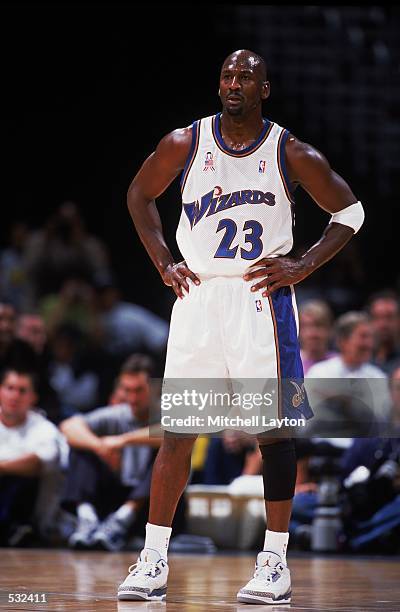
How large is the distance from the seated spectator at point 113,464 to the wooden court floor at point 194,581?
0.30m

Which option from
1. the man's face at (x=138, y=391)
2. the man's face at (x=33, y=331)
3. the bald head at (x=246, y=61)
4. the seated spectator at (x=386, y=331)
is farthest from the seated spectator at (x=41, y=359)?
the bald head at (x=246, y=61)

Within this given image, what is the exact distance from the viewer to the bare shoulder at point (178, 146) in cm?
385

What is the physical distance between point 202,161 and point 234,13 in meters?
6.69

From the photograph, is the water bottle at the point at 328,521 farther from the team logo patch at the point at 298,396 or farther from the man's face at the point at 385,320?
the team logo patch at the point at 298,396

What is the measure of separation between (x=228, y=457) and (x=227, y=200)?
3386mm

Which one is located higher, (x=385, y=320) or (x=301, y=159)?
(x=385, y=320)

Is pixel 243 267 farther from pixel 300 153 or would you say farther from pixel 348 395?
pixel 348 395

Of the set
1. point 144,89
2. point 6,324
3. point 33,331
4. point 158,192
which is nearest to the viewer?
point 158,192

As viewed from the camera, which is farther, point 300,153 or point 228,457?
point 228,457

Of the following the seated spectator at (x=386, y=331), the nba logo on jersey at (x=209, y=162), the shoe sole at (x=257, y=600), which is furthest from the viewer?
the seated spectator at (x=386, y=331)

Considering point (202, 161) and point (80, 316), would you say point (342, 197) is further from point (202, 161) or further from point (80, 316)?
point (80, 316)

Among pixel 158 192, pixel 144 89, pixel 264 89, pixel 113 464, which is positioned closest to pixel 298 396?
pixel 158 192

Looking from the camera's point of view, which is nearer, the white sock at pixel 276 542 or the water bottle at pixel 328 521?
the white sock at pixel 276 542

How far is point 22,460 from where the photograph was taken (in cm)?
683
